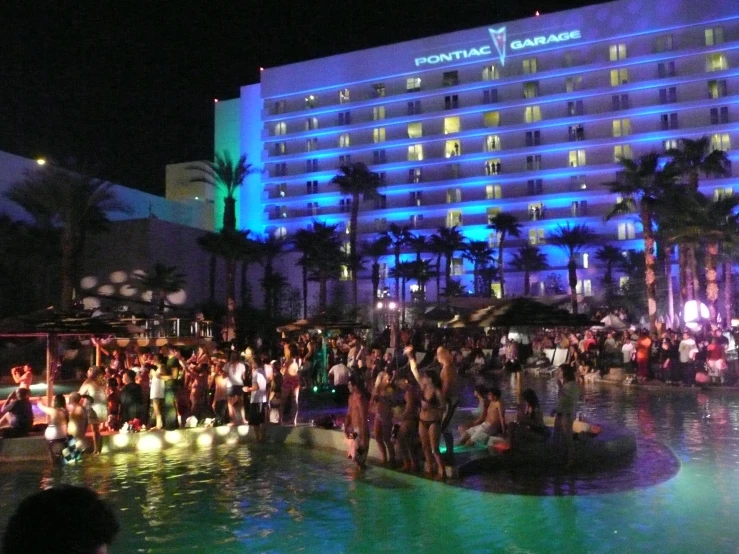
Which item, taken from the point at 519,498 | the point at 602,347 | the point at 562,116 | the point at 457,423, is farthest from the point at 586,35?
the point at 519,498

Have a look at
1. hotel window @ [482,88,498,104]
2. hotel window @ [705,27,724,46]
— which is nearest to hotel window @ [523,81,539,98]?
hotel window @ [482,88,498,104]

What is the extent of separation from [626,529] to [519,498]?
5.25 feet

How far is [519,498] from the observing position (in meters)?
8.81

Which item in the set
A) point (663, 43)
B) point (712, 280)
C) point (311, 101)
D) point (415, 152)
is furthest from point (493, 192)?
point (712, 280)

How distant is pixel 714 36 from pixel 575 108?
1254 centimetres

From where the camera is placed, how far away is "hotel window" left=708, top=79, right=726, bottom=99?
6347 centimetres

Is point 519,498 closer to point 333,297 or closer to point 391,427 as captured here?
point 391,427

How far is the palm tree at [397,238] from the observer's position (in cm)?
6906

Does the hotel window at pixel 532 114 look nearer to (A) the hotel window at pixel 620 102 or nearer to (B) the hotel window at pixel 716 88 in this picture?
(A) the hotel window at pixel 620 102

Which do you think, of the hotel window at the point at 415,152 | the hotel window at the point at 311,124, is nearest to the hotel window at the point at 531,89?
the hotel window at the point at 415,152

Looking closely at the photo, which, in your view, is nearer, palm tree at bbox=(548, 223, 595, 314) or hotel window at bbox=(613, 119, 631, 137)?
palm tree at bbox=(548, 223, 595, 314)

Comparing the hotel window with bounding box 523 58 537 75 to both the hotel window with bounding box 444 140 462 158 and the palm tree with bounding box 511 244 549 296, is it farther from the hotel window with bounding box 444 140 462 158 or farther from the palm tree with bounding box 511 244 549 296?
the palm tree with bounding box 511 244 549 296

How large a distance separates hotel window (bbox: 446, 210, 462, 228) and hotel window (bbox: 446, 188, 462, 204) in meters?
1.00

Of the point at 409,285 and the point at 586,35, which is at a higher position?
the point at 586,35
